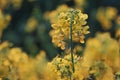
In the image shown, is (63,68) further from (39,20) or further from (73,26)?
(39,20)

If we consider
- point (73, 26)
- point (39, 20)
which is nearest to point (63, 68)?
point (73, 26)

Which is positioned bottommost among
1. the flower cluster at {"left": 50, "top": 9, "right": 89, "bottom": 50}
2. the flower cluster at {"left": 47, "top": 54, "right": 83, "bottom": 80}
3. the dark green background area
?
the flower cluster at {"left": 47, "top": 54, "right": 83, "bottom": 80}

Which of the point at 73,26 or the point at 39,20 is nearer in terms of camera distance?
the point at 73,26

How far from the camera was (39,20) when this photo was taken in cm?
894

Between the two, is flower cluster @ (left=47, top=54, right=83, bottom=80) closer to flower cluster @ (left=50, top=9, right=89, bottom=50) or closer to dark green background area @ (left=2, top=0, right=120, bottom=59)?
flower cluster @ (left=50, top=9, right=89, bottom=50)

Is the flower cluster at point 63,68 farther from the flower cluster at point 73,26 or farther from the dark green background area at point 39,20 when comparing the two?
the dark green background area at point 39,20

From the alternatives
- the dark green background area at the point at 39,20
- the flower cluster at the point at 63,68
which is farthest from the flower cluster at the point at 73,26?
the dark green background area at the point at 39,20

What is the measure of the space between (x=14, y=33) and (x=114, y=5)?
1.51 metres

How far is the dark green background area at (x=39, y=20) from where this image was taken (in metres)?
8.18

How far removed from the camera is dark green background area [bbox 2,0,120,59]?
818 cm

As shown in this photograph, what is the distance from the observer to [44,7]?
9164 millimetres

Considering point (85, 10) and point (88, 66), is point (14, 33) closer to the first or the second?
Answer: point (85, 10)

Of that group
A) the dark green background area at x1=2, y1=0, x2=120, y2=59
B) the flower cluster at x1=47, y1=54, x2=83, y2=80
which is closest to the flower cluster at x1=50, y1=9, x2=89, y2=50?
the flower cluster at x1=47, y1=54, x2=83, y2=80

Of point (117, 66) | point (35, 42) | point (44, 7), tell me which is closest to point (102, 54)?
point (117, 66)
